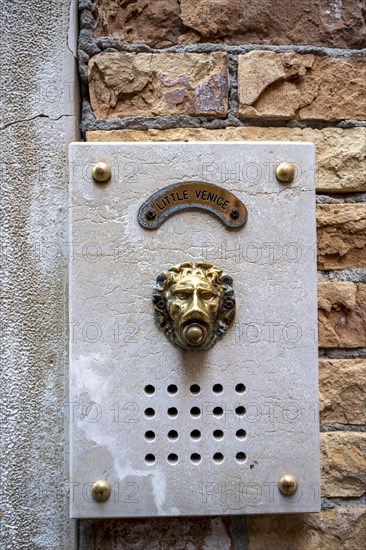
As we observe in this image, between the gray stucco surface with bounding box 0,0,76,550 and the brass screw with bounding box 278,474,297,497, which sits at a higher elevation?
the gray stucco surface with bounding box 0,0,76,550

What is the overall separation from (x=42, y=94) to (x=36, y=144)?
60 mm

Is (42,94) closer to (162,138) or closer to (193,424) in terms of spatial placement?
(162,138)

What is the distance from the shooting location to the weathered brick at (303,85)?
0.74 metres

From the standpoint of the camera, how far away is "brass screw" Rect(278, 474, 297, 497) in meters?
0.65

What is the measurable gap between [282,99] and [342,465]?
0.44 meters

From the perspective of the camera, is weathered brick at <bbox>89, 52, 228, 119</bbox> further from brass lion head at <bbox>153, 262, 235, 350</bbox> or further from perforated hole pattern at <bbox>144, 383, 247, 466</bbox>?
perforated hole pattern at <bbox>144, 383, 247, 466</bbox>

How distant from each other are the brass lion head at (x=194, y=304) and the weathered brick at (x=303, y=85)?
8.6 inches

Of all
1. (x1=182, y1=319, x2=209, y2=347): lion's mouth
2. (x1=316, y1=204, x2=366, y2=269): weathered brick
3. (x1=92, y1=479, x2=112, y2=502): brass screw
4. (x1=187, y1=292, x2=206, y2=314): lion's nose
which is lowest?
(x1=92, y1=479, x2=112, y2=502): brass screw

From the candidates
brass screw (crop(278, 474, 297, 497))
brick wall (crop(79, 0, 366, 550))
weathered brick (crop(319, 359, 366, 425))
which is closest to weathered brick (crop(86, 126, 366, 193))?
brick wall (crop(79, 0, 366, 550))

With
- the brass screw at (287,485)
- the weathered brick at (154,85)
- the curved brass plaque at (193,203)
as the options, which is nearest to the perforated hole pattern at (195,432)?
the brass screw at (287,485)

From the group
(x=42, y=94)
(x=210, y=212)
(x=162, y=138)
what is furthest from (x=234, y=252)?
(x=42, y=94)

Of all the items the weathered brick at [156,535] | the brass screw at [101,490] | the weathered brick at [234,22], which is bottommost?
the weathered brick at [156,535]

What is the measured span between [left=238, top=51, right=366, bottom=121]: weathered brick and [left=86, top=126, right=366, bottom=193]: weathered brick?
2 cm

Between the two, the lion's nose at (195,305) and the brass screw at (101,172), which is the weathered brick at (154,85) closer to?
the brass screw at (101,172)
